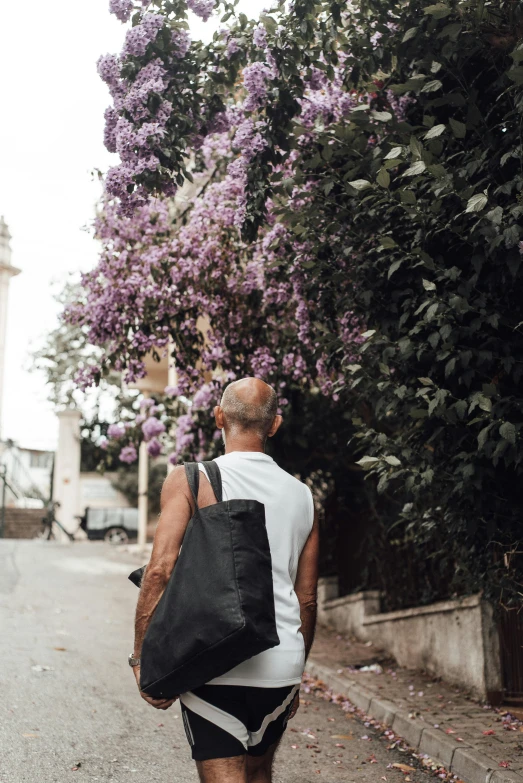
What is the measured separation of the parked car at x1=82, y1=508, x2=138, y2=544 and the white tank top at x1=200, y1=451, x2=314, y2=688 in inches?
1175

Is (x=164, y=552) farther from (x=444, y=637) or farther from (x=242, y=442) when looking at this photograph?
(x=444, y=637)

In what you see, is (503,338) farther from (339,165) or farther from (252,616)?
(252,616)

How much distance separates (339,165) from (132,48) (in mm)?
1794

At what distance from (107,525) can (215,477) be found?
99.9 ft

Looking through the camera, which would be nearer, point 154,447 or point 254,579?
point 254,579

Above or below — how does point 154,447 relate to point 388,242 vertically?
below

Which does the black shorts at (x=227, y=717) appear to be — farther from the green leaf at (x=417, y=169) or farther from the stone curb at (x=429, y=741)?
the green leaf at (x=417, y=169)

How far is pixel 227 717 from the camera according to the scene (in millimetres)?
2676

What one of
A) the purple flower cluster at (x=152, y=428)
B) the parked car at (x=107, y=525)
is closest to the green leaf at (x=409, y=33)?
the purple flower cluster at (x=152, y=428)

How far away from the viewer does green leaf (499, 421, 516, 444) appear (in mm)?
4953

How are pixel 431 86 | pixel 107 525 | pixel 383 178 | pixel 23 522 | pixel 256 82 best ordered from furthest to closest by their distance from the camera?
pixel 107 525, pixel 23 522, pixel 256 82, pixel 431 86, pixel 383 178

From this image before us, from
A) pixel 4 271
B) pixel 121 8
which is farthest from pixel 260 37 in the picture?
pixel 4 271

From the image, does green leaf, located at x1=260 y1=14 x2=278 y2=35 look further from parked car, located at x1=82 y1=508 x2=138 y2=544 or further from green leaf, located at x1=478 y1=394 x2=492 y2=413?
parked car, located at x1=82 y1=508 x2=138 y2=544

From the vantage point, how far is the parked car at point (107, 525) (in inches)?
1268
